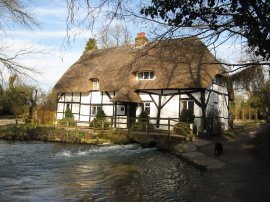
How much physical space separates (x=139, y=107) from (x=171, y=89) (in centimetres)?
308

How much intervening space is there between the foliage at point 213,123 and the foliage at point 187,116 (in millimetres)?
1112

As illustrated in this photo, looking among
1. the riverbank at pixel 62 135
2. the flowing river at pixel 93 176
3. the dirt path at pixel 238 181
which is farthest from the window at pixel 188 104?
the dirt path at pixel 238 181

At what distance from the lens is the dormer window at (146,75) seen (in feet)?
80.4

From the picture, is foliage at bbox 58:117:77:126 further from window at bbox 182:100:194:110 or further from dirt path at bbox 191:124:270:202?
dirt path at bbox 191:124:270:202

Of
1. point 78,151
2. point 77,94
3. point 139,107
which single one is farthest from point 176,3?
point 77,94

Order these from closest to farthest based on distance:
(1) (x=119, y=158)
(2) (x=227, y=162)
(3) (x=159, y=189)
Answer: (3) (x=159, y=189) < (2) (x=227, y=162) < (1) (x=119, y=158)

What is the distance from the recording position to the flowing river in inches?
336

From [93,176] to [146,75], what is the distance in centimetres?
1469

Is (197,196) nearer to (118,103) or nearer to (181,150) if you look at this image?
(181,150)

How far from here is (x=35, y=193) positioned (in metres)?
8.66

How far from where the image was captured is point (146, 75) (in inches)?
973

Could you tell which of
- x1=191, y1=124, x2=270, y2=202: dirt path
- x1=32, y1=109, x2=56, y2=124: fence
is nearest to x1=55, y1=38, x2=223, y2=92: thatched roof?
x1=32, y1=109, x2=56, y2=124: fence

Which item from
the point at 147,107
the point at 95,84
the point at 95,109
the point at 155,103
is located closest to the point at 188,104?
the point at 155,103

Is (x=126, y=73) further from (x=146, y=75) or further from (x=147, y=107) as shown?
(x=147, y=107)
